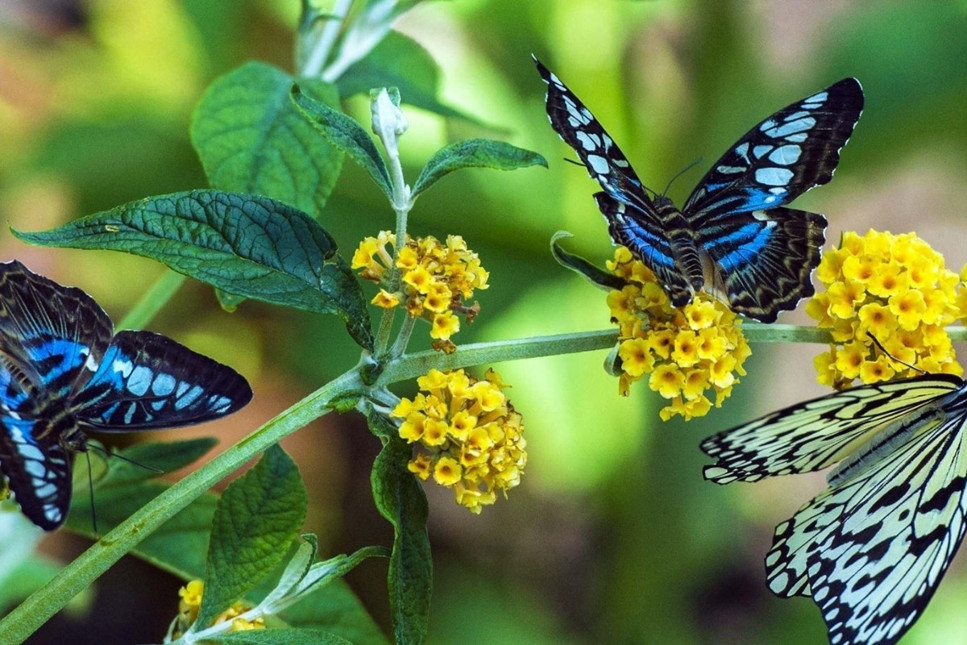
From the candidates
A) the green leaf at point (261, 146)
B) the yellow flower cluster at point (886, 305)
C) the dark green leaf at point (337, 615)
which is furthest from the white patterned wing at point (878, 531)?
the green leaf at point (261, 146)

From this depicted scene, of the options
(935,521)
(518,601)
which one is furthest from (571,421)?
(935,521)

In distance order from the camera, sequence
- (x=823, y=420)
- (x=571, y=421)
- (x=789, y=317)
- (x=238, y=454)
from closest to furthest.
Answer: (x=238, y=454) < (x=823, y=420) < (x=571, y=421) < (x=789, y=317)

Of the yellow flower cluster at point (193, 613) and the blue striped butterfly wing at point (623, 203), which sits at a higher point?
the blue striped butterfly wing at point (623, 203)

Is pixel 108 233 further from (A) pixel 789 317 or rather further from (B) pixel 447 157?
(A) pixel 789 317

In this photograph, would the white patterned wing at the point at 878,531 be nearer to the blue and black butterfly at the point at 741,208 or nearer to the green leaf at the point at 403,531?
the blue and black butterfly at the point at 741,208

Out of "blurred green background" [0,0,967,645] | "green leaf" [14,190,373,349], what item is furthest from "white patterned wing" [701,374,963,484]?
"blurred green background" [0,0,967,645]

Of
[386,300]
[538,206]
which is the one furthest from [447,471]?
[538,206]
